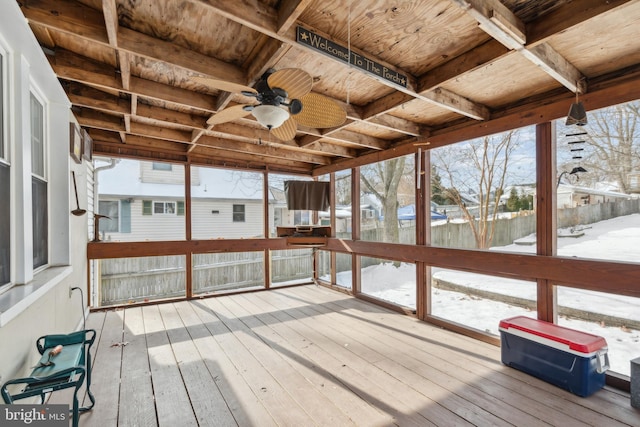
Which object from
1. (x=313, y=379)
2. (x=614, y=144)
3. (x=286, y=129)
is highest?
(x=286, y=129)

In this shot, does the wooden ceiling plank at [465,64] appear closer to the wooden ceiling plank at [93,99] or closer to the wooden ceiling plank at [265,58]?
the wooden ceiling plank at [265,58]

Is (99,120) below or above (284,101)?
above

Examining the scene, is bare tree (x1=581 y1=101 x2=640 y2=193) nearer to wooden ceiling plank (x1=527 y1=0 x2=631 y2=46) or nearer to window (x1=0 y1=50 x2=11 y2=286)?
wooden ceiling plank (x1=527 y1=0 x2=631 y2=46)

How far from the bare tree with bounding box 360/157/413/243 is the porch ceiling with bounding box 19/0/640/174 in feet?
5.79

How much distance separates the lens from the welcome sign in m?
1.80

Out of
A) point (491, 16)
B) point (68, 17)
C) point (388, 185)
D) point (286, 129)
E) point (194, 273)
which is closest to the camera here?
point (491, 16)

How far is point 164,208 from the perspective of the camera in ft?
23.6

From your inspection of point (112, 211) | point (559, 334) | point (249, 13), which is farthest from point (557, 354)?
point (112, 211)

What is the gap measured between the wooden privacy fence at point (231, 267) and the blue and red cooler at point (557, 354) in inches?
37.9

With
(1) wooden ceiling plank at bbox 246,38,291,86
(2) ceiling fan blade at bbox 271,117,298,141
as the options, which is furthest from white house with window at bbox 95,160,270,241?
(1) wooden ceiling plank at bbox 246,38,291,86

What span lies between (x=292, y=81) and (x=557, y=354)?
2.92 m

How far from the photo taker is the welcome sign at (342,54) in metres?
1.80
